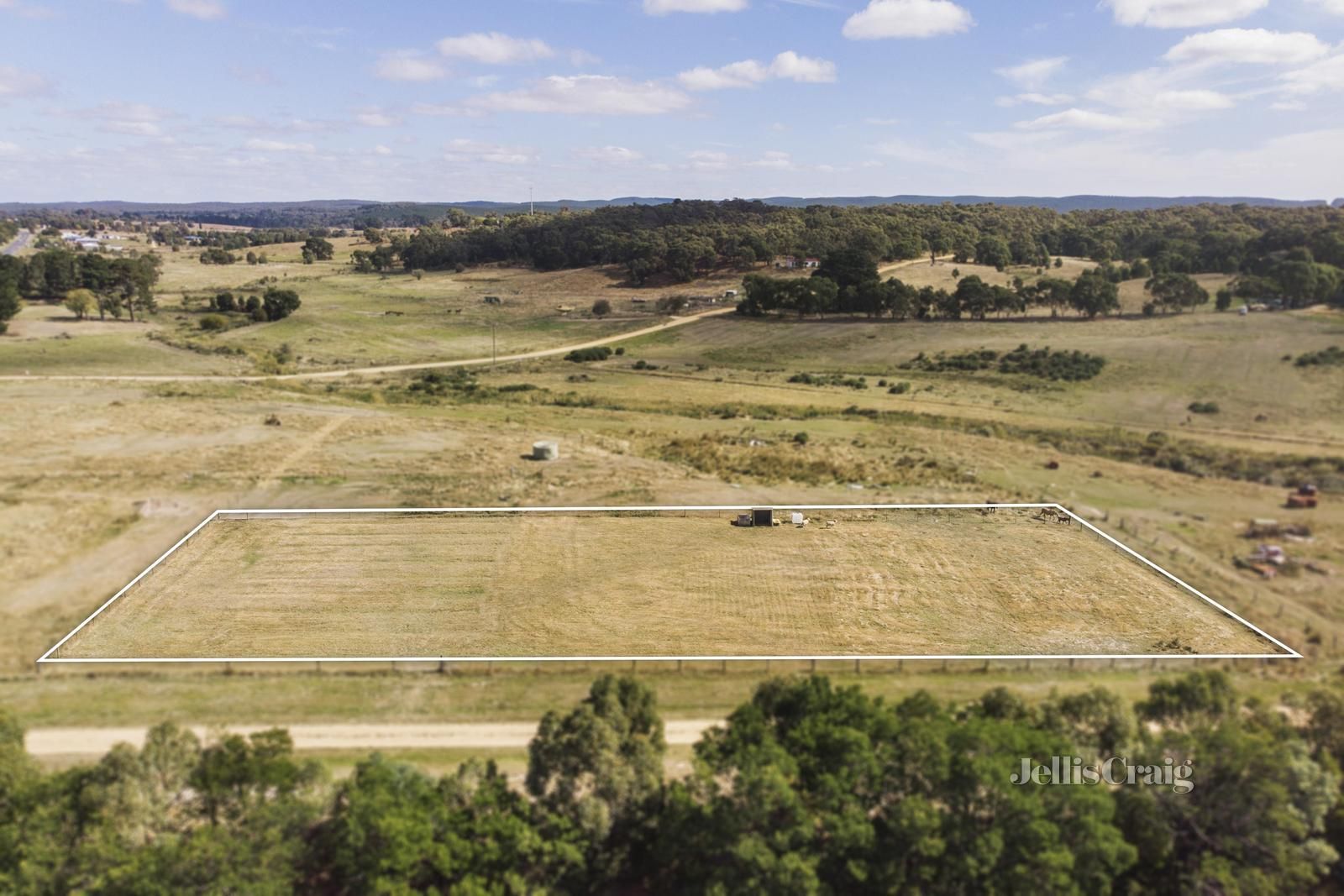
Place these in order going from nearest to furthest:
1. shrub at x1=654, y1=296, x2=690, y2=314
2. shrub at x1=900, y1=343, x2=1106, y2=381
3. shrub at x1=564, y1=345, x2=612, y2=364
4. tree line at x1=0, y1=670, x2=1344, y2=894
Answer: tree line at x1=0, y1=670, x2=1344, y2=894 < shrub at x1=900, y1=343, x2=1106, y2=381 < shrub at x1=564, y1=345, x2=612, y2=364 < shrub at x1=654, y1=296, x2=690, y2=314

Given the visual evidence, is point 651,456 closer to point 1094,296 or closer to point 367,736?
point 367,736

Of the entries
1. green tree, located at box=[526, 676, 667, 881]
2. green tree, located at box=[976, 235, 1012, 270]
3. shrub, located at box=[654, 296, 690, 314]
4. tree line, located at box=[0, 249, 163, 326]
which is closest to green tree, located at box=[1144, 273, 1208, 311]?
green tree, located at box=[976, 235, 1012, 270]

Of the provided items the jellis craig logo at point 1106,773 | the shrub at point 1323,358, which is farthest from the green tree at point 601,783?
the shrub at point 1323,358

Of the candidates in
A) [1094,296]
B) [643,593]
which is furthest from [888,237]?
[643,593]

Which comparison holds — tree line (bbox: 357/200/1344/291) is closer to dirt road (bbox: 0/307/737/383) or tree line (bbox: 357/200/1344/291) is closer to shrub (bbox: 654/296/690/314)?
shrub (bbox: 654/296/690/314)

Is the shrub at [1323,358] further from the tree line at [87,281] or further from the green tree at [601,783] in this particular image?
the tree line at [87,281]

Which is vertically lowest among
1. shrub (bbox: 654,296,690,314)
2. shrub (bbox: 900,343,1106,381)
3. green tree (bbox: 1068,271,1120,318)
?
shrub (bbox: 900,343,1106,381)
